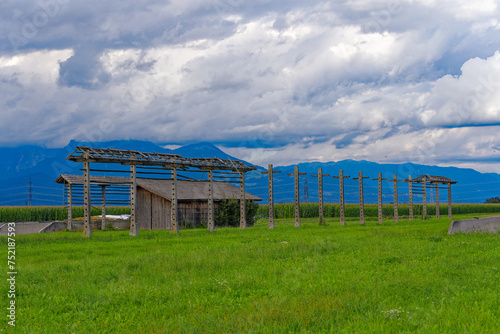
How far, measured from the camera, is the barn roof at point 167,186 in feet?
124

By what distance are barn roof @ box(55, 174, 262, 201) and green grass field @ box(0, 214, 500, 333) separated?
909 inches

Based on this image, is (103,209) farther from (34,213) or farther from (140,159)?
(34,213)

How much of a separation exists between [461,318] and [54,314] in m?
7.23

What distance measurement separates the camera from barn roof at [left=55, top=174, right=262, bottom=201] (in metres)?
37.8

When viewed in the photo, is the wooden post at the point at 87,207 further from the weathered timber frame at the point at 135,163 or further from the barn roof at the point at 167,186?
the barn roof at the point at 167,186

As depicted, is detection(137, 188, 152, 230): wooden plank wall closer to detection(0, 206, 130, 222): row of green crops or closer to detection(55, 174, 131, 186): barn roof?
detection(55, 174, 131, 186): barn roof

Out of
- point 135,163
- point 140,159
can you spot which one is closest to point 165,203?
point 140,159

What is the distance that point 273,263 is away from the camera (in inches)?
520

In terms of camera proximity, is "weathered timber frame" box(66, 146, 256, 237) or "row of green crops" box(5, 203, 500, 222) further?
"row of green crops" box(5, 203, 500, 222)

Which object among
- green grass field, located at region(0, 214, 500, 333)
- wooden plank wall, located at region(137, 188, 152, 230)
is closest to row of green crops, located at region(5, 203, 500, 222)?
wooden plank wall, located at region(137, 188, 152, 230)

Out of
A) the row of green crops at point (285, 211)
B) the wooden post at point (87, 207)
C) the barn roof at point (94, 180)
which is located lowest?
the row of green crops at point (285, 211)

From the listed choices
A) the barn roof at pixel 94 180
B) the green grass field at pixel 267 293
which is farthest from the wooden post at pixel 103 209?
the green grass field at pixel 267 293

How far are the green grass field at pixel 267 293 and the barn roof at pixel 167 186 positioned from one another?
23086 millimetres

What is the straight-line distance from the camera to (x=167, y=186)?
1593 inches
